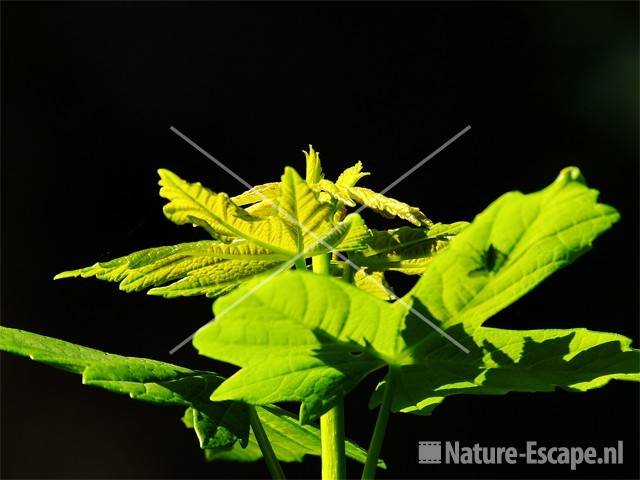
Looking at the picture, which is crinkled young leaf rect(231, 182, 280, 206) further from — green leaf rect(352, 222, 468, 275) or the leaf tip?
the leaf tip

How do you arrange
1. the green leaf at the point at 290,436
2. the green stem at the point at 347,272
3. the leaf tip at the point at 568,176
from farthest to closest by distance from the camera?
1. the green leaf at the point at 290,436
2. the green stem at the point at 347,272
3. the leaf tip at the point at 568,176

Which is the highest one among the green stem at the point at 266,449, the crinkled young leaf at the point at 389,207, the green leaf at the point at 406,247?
the crinkled young leaf at the point at 389,207

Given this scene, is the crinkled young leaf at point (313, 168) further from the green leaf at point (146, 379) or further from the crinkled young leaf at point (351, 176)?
the green leaf at point (146, 379)

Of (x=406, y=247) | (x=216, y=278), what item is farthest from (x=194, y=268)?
(x=406, y=247)

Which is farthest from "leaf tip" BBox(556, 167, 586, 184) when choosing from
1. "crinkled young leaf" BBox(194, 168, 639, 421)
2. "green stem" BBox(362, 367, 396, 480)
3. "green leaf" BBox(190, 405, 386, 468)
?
"green leaf" BBox(190, 405, 386, 468)

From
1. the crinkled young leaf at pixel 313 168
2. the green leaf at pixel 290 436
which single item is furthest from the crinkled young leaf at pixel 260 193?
the green leaf at pixel 290 436

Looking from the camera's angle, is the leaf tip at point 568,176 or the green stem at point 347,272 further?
the green stem at point 347,272

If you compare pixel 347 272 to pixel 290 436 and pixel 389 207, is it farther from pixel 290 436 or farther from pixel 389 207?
pixel 290 436
